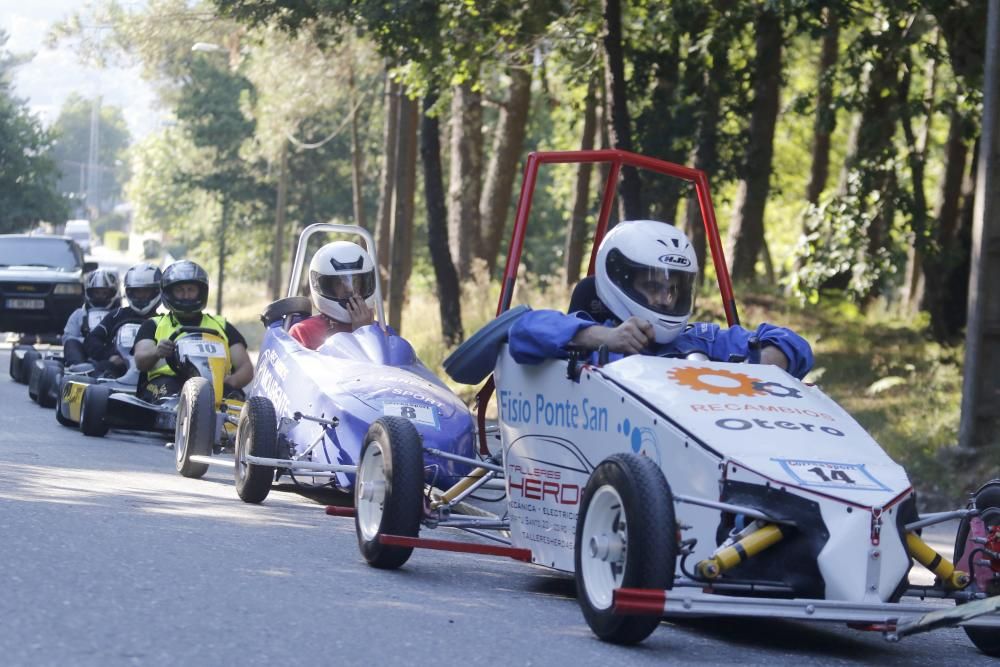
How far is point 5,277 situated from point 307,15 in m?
8.40

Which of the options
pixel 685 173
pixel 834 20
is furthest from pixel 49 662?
pixel 834 20

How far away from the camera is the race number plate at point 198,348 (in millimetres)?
13516

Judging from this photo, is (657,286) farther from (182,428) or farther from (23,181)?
(23,181)

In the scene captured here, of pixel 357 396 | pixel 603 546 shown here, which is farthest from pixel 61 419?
pixel 603 546

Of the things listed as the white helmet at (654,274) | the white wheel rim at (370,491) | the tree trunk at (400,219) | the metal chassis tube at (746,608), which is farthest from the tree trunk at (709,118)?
the metal chassis tube at (746,608)

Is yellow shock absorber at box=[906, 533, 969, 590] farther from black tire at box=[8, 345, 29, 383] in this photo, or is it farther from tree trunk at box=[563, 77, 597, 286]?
tree trunk at box=[563, 77, 597, 286]

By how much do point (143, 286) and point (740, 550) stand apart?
34.4 ft

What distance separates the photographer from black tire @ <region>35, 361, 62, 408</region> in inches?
668

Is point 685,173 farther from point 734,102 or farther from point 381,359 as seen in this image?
point 734,102

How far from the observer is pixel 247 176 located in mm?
54812

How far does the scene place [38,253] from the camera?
92.6 ft

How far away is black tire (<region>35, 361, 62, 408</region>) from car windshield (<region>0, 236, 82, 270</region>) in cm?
1102

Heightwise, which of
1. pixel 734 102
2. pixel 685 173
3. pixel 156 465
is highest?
pixel 734 102

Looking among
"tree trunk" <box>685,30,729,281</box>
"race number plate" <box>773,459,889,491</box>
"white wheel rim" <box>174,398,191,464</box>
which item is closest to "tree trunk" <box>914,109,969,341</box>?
"tree trunk" <box>685,30,729,281</box>
